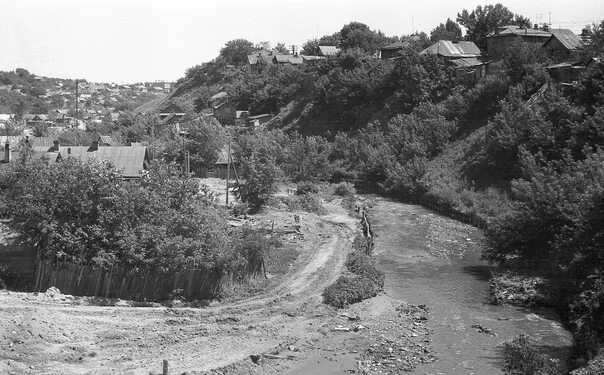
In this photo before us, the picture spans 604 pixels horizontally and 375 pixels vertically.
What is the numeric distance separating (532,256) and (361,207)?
64.1 ft

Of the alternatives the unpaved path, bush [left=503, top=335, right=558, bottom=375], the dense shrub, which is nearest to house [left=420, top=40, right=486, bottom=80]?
the dense shrub

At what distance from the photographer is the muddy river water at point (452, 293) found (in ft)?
84.0

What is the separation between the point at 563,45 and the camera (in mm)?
62469

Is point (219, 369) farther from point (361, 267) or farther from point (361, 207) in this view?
point (361, 207)

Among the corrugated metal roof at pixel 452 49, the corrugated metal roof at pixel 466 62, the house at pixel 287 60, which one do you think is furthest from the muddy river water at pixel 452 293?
the house at pixel 287 60

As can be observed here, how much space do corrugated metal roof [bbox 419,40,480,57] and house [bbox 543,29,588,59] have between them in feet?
34.7

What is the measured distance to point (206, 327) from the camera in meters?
26.7

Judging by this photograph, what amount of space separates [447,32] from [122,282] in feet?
215

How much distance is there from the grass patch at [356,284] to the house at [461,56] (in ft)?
121

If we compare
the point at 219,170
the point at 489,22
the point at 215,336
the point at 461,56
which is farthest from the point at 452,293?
the point at 489,22

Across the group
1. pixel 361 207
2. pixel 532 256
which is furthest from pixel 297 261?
pixel 361 207

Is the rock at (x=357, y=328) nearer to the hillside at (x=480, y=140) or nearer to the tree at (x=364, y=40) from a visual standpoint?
the hillside at (x=480, y=140)

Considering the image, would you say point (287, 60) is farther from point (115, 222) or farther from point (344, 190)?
point (115, 222)

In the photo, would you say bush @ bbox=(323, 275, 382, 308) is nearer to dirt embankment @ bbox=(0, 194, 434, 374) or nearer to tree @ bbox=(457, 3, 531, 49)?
dirt embankment @ bbox=(0, 194, 434, 374)
